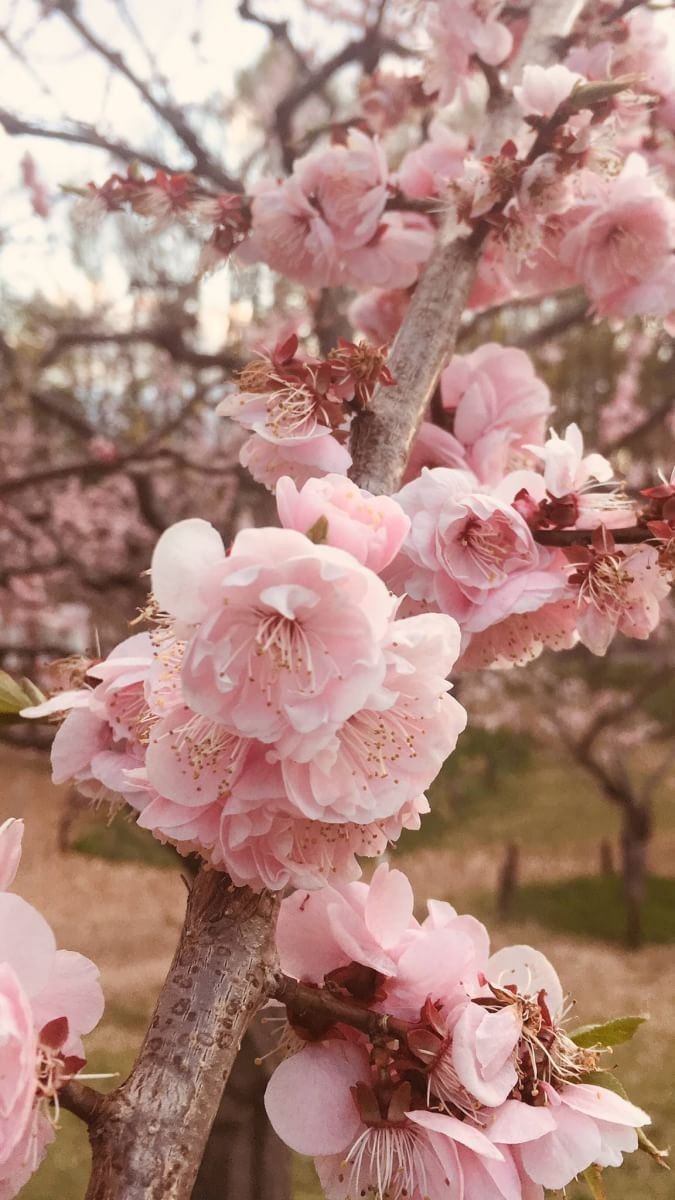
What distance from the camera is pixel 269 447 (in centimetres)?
57

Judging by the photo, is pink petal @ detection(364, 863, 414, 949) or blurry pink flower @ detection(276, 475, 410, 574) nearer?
blurry pink flower @ detection(276, 475, 410, 574)

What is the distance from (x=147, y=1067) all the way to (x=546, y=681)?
4.64m

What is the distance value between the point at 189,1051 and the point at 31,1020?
86mm

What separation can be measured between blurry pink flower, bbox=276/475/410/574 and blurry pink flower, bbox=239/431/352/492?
0.46 ft

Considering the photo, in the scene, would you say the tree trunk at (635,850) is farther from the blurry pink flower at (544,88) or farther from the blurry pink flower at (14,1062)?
the blurry pink flower at (14,1062)

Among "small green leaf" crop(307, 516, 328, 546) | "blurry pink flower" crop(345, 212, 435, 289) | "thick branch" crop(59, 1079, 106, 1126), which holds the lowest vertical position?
"thick branch" crop(59, 1079, 106, 1126)

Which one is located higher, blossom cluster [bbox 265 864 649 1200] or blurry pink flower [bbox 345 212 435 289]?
blurry pink flower [bbox 345 212 435 289]

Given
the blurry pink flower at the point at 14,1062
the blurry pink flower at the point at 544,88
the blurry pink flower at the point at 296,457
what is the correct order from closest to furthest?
the blurry pink flower at the point at 14,1062 < the blurry pink flower at the point at 296,457 < the blurry pink flower at the point at 544,88

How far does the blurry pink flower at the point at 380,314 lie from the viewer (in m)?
0.95

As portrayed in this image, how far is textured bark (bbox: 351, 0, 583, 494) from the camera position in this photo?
0.60 metres

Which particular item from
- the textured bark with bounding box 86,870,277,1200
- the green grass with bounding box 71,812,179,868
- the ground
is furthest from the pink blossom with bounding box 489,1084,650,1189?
the green grass with bounding box 71,812,179,868

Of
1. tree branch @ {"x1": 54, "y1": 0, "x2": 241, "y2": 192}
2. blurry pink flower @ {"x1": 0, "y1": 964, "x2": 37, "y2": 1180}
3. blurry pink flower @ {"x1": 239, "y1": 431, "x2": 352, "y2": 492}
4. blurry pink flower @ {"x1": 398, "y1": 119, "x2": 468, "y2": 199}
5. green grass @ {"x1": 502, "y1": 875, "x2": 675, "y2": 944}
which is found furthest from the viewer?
green grass @ {"x1": 502, "y1": 875, "x2": 675, "y2": 944}

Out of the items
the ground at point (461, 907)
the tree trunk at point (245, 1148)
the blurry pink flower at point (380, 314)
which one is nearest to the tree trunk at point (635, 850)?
the ground at point (461, 907)

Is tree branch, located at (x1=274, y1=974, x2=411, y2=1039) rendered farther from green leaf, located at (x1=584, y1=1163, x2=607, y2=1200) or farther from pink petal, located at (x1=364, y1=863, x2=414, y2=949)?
green leaf, located at (x1=584, y1=1163, x2=607, y2=1200)
